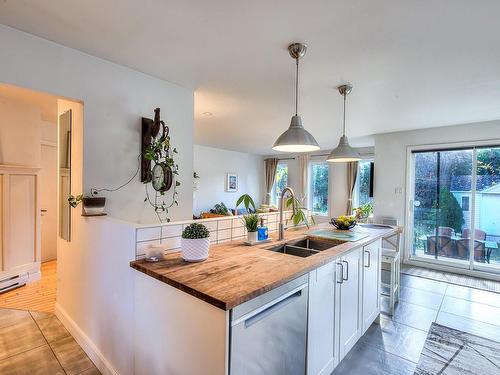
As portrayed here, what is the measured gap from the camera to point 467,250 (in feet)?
13.7

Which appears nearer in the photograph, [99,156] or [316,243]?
[99,156]

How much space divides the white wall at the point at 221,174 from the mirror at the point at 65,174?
408cm

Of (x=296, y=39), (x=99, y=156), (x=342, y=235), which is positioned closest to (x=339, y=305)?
(x=342, y=235)

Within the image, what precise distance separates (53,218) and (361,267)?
479 cm

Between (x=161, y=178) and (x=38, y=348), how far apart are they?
169cm

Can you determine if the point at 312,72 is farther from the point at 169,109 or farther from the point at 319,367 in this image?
the point at 319,367

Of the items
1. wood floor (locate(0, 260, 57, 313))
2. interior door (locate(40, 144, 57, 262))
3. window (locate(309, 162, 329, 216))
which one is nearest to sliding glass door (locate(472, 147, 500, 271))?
window (locate(309, 162, 329, 216))

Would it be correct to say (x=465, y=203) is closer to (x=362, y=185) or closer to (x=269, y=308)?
(x=362, y=185)

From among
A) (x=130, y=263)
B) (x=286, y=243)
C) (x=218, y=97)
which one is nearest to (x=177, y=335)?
(x=130, y=263)

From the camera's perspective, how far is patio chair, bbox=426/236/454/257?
4.35 meters

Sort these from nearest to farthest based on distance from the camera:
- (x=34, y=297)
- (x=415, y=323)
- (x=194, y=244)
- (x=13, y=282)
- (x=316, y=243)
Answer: (x=194, y=244)
(x=316, y=243)
(x=415, y=323)
(x=34, y=297)
(x=13, y=282)

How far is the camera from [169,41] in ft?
6.10

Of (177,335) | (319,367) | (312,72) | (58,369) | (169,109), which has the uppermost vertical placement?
(312,72)

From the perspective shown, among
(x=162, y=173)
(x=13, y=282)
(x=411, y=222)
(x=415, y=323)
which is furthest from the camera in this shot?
(x=411, y=222)
